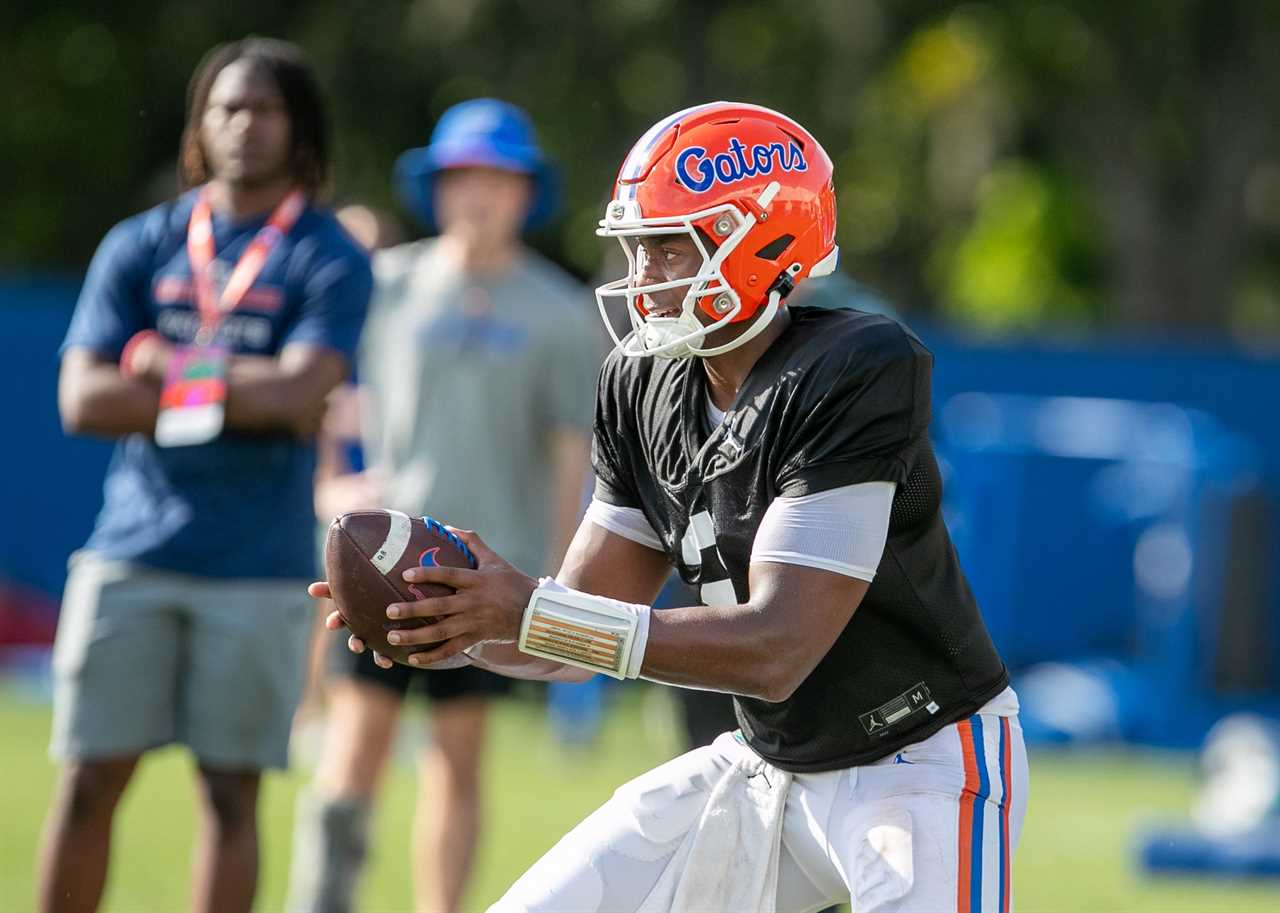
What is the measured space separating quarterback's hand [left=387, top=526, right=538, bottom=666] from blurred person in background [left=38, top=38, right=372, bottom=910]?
1.63m

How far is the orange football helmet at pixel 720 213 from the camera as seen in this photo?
3.67 meters

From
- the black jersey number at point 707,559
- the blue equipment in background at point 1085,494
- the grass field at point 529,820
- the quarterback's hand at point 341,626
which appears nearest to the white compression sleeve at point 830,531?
the black jersey number at point 707,559

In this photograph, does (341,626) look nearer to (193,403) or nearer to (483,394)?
(193,403)

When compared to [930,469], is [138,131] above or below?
above

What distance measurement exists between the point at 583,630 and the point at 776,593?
0.34 meters

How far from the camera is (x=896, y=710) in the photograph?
366 centimetres

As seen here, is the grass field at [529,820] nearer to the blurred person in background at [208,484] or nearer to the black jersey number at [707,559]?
the blurred person in background at [208,484]

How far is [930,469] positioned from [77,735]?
2188mm

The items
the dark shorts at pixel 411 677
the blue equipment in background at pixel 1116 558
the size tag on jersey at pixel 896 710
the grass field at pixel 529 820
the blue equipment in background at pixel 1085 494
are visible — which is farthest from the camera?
the blue equipment in background at pixel 1085 494

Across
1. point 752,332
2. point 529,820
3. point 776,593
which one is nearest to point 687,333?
point 752,332

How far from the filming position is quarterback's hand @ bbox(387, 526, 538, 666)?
128 inches

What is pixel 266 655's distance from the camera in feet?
15.9

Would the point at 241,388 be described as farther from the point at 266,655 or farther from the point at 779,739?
the point at 779,739

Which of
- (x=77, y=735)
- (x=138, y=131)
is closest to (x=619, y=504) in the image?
(x=77, y=735)
